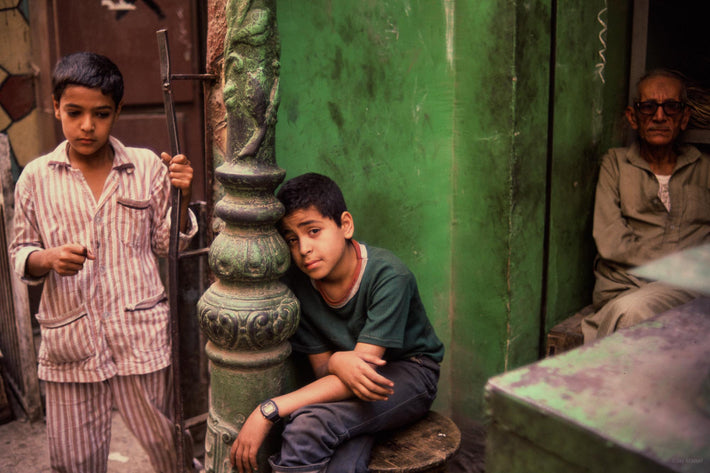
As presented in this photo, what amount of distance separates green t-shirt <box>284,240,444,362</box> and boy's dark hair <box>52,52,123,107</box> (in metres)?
0.93

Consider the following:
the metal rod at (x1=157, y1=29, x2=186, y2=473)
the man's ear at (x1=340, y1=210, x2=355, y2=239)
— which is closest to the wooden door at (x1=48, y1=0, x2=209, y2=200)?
the metal rod at (x1=157, y1=29, x2=186, y2=473)

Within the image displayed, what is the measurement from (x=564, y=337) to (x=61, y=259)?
212 centimetres

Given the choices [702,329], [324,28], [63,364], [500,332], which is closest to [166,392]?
[63,364]

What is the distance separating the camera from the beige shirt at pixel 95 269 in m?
2.39

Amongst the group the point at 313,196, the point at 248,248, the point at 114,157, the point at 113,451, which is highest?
the point at 114,157

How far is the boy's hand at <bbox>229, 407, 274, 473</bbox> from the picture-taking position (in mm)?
2045

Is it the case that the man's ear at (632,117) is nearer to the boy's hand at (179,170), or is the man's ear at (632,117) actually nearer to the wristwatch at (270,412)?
the boy's hand at (179,170)

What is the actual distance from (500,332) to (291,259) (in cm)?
110

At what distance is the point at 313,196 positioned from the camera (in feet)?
7.35

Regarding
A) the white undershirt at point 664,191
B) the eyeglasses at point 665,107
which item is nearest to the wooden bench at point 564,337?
the white undershirt at point 664,191

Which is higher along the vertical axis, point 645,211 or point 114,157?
point 114,157

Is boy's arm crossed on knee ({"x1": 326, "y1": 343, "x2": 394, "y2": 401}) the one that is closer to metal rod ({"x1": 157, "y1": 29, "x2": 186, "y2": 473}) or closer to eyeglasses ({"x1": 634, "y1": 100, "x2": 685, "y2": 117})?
metal rod ({"x1": 157, "y1": 29, "x2": 186, "y2": 473})

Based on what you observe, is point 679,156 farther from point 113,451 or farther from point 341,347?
point 113,451

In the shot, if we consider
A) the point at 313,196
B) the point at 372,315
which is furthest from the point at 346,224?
the point at 372,315
